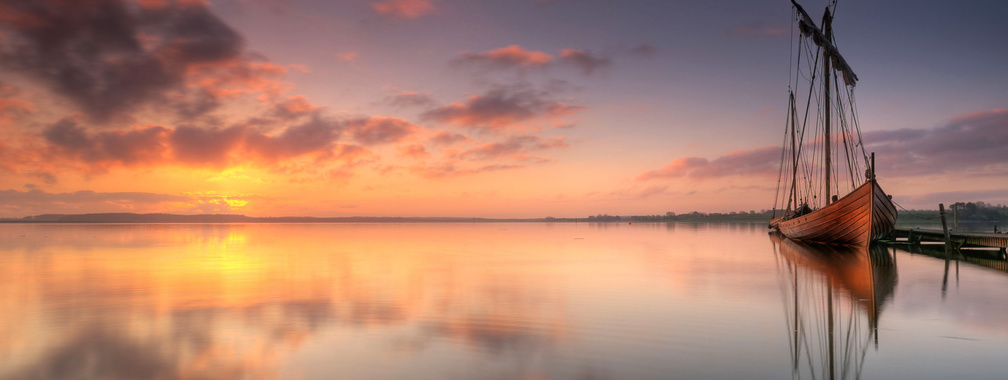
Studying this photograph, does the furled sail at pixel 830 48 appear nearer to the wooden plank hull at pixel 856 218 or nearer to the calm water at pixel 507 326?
the wooden plank hull at pixel 856 218

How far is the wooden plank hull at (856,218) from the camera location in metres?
29.7

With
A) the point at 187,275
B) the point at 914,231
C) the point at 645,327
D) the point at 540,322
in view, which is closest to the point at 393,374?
the point at 540,322

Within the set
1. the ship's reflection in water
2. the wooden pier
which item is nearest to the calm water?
the ship's reflection in water

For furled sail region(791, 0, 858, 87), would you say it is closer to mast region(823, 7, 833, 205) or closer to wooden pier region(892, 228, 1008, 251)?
mast region(823, 7, 833, 205)

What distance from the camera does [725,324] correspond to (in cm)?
1065

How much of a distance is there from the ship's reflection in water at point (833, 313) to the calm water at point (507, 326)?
0.18 ft

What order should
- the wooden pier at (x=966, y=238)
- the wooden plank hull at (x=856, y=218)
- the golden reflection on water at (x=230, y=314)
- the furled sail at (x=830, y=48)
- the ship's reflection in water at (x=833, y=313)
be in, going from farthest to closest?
the furled sail at (x=830, y=48) < the wooden plank hull at (x=856, y=218) < the wooden pier at (x=966, y=238) < the golden reflection on water at (x=230, y=314) < the ship's reflection in water at (x=833, y=313)

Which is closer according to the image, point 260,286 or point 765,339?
point 765,339

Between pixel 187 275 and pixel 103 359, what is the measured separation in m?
13.8

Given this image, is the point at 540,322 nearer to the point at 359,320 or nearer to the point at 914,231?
the point at 359,320

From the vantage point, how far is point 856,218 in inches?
1249

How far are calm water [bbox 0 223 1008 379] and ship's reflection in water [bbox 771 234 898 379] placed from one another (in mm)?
56

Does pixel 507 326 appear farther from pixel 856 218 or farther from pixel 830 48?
pixel 830 48

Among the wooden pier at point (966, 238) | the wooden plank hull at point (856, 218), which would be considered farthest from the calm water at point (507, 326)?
the wooden plank hull at point (856, 218)
